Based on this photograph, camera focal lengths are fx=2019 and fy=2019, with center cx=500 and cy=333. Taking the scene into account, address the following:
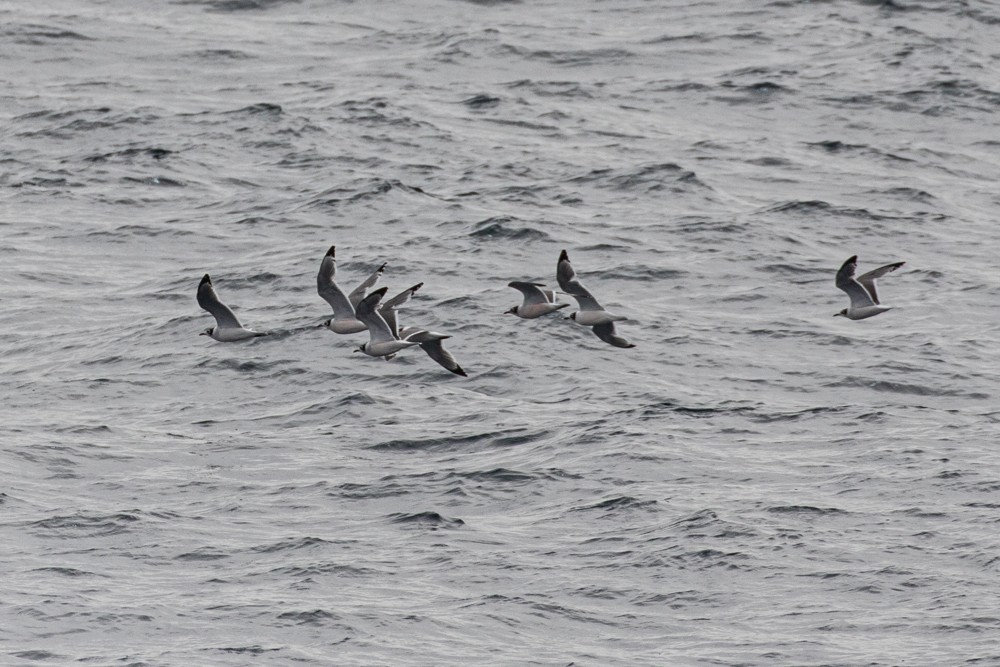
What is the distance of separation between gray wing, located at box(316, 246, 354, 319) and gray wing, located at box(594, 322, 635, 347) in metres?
3.02

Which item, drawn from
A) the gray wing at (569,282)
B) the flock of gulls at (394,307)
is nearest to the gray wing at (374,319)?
the flock of gulls at (394,307)

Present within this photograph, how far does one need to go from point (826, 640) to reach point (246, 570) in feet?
21.2

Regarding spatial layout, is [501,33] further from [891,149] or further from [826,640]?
[826,640]

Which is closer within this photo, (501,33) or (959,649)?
(959,649)

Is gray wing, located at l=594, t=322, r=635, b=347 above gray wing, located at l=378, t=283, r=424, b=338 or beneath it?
beneath

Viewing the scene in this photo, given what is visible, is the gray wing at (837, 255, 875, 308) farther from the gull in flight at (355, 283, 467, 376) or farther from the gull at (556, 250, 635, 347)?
the gull in flight at (355, 283, 467, 376)

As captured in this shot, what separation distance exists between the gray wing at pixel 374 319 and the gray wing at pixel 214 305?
1.31 m

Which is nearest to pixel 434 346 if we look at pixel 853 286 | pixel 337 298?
pixel 337 298

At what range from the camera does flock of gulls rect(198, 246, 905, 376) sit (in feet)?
70.3

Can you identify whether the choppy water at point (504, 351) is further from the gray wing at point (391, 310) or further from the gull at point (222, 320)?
the gray wing at point (391, 310)

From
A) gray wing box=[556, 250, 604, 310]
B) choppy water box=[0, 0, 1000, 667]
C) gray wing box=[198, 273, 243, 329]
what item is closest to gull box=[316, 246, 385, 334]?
gray wing box=[198, 273, 243, 329]

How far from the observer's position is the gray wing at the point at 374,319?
69.7 ft

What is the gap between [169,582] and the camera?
22375 millimetres

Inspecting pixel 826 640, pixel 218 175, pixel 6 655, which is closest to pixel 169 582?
pixel 6 655
